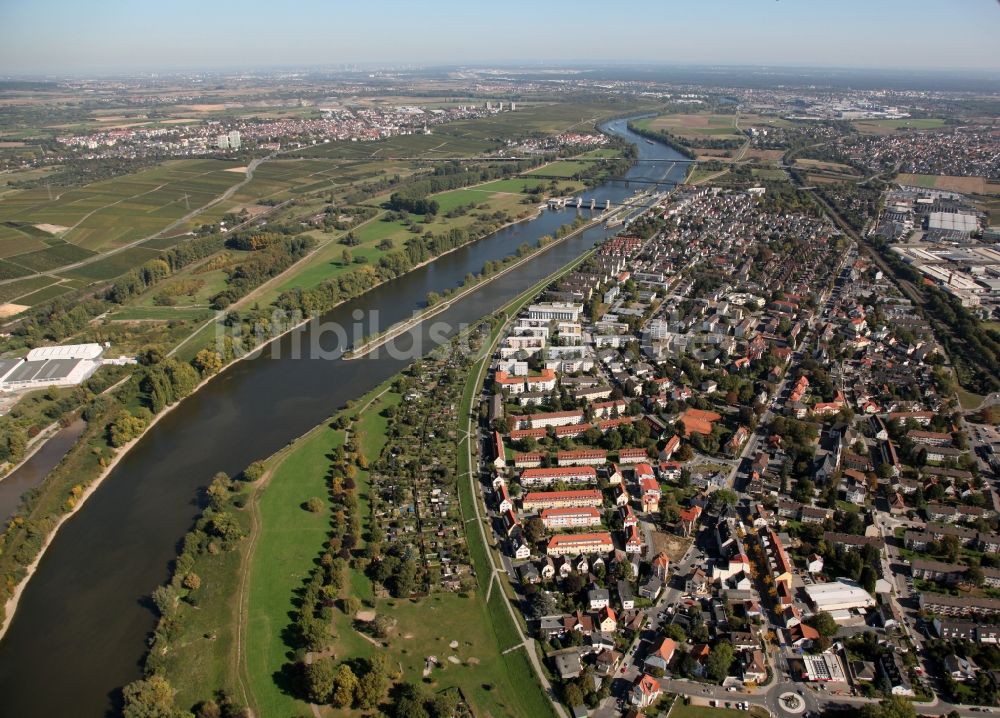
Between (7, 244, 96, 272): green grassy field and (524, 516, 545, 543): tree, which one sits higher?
(7, 244, 96, 272): green grassy field

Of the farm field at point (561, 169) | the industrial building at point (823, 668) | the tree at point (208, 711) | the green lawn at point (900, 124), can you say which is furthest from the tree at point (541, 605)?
the green lawn at point (900, 124)

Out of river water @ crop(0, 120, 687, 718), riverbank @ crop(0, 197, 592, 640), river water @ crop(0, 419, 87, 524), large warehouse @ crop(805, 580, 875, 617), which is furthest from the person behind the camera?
river water @ crop(0, 419, 87, 524)

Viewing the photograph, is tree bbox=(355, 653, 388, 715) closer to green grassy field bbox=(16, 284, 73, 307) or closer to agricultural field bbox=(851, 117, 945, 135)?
green grassy field bbox=(16, 284, 73, 307)

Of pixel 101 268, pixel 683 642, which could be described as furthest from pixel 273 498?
pixel 101 268

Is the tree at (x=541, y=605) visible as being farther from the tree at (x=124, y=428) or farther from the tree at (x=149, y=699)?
the tree at (x=124, y=428)

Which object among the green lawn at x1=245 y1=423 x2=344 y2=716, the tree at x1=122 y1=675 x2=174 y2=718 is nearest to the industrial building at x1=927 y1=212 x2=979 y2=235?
the green lawn at x1=245 y1=423 x2=344 y2=716

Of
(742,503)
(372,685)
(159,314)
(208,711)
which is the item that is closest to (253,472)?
(208,711)

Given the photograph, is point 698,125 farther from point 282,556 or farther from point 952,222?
point 282,556
